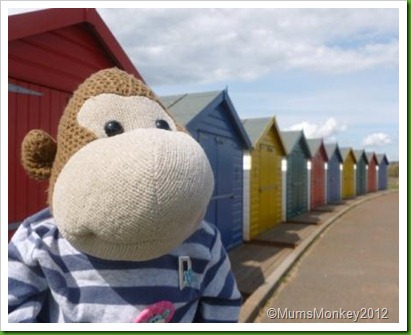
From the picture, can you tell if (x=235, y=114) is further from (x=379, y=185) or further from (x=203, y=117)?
(x=379, y=185)

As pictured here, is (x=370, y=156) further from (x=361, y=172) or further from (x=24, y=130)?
(x=24, y=130)

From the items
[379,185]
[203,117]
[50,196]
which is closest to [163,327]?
[50,196]

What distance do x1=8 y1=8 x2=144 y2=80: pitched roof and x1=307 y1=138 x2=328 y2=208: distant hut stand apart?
1330 centimetres

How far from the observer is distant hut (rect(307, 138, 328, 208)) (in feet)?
55.0

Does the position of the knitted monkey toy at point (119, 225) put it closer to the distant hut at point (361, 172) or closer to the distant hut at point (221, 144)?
the distant hut at point (221, 144)

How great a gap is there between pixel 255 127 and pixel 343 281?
4.86 metres

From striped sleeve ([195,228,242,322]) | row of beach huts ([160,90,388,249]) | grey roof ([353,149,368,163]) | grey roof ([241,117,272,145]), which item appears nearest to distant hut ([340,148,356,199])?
grey roof ([353,149,368,163])

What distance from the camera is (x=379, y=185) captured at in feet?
112

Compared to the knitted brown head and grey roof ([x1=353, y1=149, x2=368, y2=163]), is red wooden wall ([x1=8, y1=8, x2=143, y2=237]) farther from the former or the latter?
grey roof ([x1=353, y1=149, x2=368, y2=163])

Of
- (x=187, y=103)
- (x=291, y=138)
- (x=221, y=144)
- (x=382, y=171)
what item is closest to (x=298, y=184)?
(x=291, y=138)

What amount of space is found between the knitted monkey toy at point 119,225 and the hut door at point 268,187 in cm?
Result: 849

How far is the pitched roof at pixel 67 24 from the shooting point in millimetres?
2967

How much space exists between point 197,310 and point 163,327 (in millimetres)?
233

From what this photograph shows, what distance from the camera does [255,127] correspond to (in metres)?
10.1
